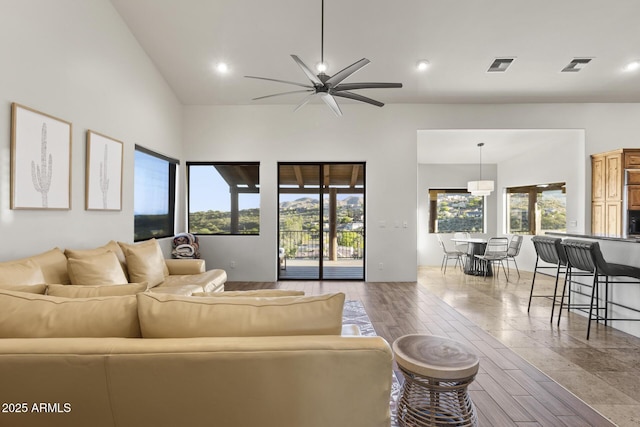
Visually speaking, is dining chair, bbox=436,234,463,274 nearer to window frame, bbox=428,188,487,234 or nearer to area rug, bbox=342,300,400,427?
window frame, bbox=428,188,487,234

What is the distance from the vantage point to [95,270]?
2.65m

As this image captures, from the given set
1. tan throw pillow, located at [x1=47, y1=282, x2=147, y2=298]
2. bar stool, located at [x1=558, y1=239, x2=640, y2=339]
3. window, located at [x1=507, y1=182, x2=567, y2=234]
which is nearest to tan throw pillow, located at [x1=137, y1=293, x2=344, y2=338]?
tan throw pillow, located at [x1=47, y1=282, x2=147, y2=298]

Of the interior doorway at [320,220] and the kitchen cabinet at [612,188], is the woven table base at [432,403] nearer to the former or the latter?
the interior doorway at [320,220]

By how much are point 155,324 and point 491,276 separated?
672 centimetres

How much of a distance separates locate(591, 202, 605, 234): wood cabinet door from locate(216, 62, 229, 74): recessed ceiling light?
690 cm

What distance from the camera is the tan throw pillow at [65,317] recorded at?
1.16 metres

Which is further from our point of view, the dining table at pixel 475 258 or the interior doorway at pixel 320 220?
the dining table at pixel 475 258

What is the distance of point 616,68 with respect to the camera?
4.59 metres

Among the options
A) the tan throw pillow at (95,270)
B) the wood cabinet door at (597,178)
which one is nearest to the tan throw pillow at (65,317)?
the tan throw pillow at (95,270)

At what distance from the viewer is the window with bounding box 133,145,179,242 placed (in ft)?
14.2

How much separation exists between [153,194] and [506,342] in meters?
5.18

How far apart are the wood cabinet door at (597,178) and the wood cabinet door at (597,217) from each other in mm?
108

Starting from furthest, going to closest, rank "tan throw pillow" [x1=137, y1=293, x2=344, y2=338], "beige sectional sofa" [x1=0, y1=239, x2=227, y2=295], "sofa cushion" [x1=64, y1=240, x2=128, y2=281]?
"sofa cushion" [x1=64, y1=240, x2=128, y2=281] < "beige sectional sofa" [x1=0, y1=239, x2=227, y2=295] < "tan throw pillow" [x1=137, y1=293, x2=344, y2=338]

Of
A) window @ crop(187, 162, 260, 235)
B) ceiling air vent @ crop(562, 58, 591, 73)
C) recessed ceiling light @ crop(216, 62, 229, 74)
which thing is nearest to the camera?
ceiling air vent @ crop(562, 58, 591, 73)
